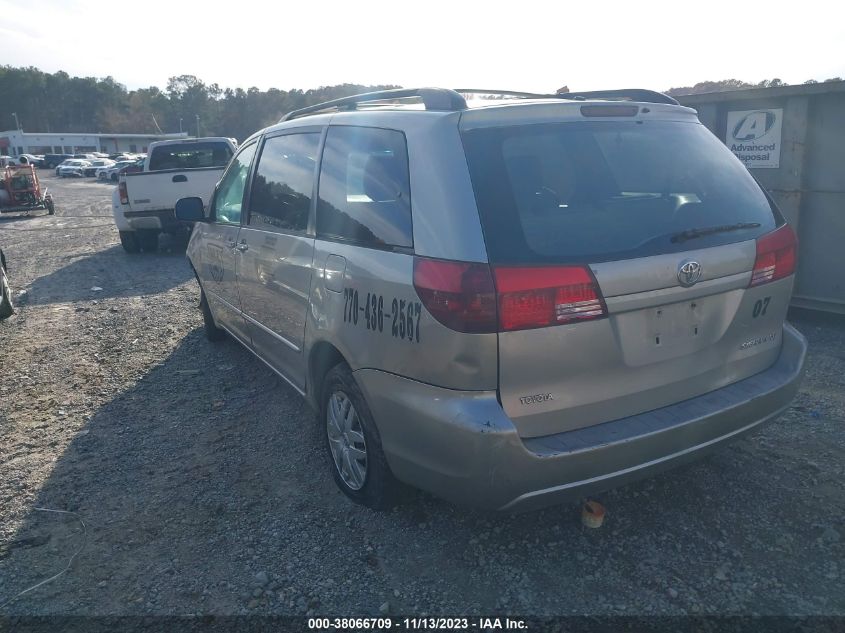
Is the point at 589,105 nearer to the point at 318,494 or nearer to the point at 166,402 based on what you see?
the point at 318,494

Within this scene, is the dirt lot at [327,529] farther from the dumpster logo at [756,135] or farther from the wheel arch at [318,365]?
the dumpster logo at [756,135]

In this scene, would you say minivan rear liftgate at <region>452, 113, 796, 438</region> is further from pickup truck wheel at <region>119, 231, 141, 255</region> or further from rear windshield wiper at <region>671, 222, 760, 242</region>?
pickup truck wheel at <region>119, 231, 141, 255</region>

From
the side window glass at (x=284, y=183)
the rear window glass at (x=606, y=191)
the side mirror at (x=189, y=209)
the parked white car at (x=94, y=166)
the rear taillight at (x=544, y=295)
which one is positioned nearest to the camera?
the rear taillight at (x=544, y=295)

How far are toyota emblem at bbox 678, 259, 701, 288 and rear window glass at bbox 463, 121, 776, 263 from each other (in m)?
0.08

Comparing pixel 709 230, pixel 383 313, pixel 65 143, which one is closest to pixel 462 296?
pixel 383 313

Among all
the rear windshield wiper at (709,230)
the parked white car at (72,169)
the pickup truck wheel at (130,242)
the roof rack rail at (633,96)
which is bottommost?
the parked white car at (72,169)

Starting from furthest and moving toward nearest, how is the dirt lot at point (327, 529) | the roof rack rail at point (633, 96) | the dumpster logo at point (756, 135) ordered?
the dumpster logo at point (756, 135) < the roof rack rail at point (633, 96) < the dirt lot at point (327, 529)

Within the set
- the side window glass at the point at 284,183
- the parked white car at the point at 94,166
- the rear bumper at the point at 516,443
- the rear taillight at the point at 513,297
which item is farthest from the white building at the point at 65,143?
the rear taillight at the point at 513,297

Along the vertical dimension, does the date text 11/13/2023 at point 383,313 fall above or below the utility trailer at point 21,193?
above

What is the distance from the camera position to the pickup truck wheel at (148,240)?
1304cm

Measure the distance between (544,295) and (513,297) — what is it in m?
0.12

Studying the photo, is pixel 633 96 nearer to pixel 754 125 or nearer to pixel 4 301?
pixel 754 125

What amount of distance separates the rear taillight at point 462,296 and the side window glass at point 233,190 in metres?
2.60

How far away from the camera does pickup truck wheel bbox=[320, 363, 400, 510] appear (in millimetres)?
3264
